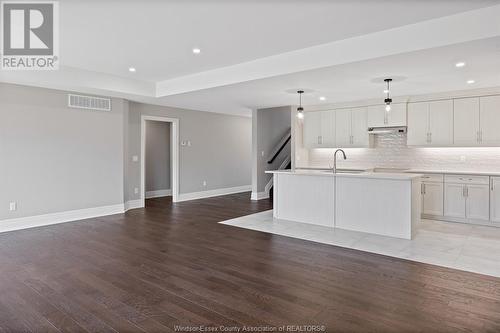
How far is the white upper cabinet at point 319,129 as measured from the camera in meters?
7.44

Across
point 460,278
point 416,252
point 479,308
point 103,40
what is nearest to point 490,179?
point 416,252

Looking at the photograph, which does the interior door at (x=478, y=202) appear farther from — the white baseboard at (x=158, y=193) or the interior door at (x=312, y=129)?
the white baseboard at (x=158, y=193)

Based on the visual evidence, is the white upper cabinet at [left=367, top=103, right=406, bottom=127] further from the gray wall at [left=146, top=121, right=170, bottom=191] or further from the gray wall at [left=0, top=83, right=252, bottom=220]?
the gray wall at [left=146, top=121, right=170, bottom=191]

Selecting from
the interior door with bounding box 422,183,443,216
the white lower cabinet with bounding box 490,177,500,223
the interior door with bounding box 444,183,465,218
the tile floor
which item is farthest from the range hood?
the tile floor

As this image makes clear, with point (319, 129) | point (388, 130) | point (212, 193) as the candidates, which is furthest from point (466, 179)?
point (212, 193)

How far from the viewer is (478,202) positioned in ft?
17.8

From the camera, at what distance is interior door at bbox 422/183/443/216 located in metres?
5.82

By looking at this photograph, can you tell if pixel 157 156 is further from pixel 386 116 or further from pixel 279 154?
pixel 386 116

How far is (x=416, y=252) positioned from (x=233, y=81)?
3.64 meters

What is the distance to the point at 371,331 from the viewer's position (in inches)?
85.7

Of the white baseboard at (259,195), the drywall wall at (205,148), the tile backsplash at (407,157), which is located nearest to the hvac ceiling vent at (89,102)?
the drywall wall at (205,148)

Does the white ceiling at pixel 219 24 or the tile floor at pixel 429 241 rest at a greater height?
the white ceiling at pixel 219 24

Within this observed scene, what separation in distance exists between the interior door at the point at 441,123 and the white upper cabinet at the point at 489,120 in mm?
468

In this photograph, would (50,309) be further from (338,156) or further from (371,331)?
(338,156)
